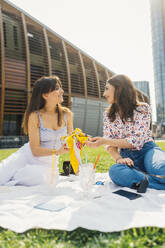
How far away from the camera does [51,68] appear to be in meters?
17.9

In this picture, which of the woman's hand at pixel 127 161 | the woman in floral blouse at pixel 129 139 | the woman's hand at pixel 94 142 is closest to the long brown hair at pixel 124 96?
the woman in floral blouse at pixel 129 139

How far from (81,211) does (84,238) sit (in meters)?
0.39

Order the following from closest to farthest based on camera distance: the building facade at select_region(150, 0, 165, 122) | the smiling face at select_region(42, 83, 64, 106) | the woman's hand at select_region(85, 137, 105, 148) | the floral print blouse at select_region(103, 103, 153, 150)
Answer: the woman's hand at select_region(85, 137, 105, 148), the floral print blouse at select_region(103, 103, 153, 150), the smiling face at select_region(42, 83, 64, 106), the building facade at select_region(150, 0, 165, 122)

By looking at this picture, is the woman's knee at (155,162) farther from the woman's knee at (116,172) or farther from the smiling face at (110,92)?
the smiling face at (110,92)

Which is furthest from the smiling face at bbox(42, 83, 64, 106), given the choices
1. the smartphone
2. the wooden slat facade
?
the wooden slat facade

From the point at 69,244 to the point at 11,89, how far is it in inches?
620

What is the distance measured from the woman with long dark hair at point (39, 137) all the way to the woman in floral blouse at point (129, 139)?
2.77 ft

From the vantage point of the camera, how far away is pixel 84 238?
150cm

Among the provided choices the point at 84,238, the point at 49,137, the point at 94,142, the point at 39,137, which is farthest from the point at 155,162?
the point at 39,137

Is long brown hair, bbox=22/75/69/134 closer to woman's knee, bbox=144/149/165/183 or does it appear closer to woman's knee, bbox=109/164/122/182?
woman's knee, bbox=109/164/122/182

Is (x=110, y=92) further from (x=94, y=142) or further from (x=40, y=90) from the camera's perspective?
(x=40, y=90)

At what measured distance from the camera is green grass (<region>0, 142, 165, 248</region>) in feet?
4.55

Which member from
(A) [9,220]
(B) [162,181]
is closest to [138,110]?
(B) [162,181]

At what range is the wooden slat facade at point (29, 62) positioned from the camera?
15.7 metres
